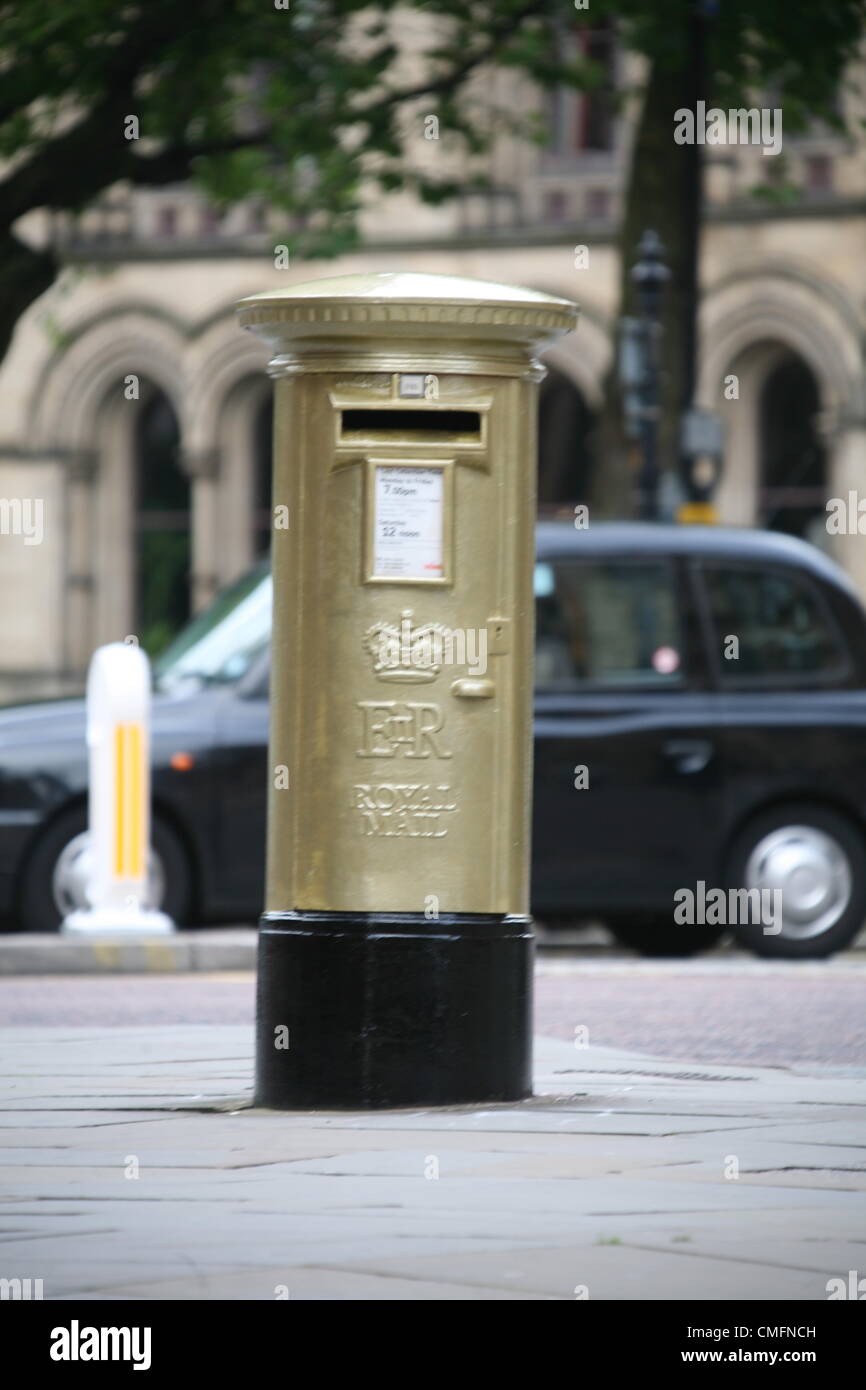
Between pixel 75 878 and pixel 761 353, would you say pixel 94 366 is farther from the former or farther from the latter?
pixel 75 878

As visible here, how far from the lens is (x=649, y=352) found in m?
18.8

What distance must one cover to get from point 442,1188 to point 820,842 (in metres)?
7.31

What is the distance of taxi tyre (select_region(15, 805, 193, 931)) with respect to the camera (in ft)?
40.6

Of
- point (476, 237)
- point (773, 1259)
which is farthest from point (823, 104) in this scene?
point (773, 1259)

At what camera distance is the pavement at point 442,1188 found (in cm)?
482

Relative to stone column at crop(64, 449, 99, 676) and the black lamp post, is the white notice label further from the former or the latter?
stone column at crop(64, 449, 99, 676)

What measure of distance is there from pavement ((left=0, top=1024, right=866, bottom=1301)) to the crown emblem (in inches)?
40.3

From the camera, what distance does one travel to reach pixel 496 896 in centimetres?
704

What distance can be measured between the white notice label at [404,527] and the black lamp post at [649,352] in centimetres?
1133

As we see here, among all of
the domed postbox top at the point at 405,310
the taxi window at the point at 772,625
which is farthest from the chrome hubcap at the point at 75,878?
the domed postbox top at the point at 405,310

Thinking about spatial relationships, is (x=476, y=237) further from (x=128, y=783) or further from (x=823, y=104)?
(x=128, y=783)

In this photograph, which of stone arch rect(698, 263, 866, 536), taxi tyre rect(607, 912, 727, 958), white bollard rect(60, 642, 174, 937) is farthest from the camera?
stone arch rect(698, 263, 866, 536)

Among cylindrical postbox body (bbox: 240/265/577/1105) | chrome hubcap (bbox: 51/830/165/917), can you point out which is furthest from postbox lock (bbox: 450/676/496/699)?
chrome hubcap (bbox: 51/830/165/917)
